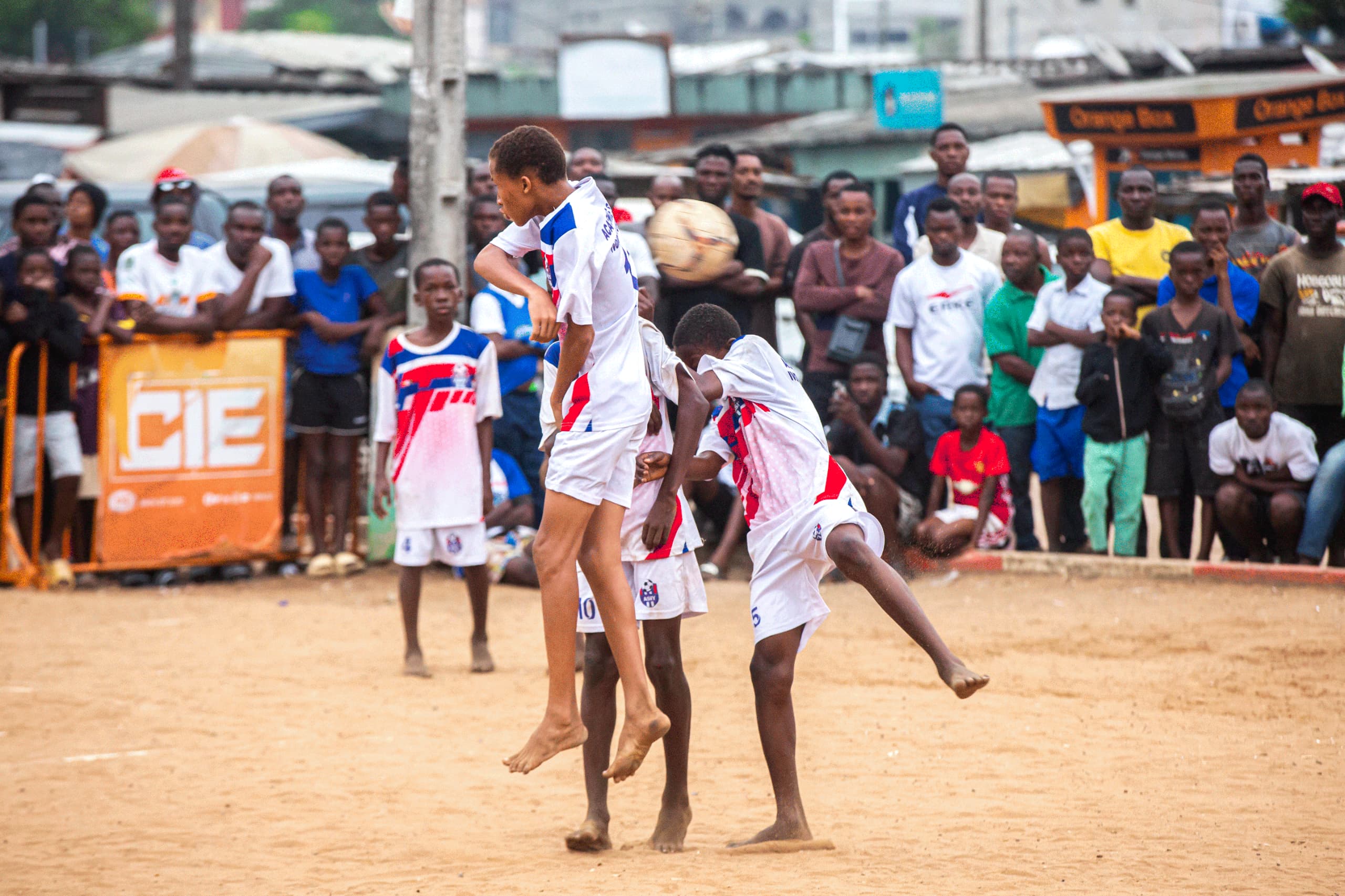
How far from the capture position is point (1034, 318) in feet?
33.2

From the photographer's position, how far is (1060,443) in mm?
10266

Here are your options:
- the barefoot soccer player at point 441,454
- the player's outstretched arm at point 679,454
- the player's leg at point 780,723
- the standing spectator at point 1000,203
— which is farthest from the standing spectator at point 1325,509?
the player's outstretched arm at point 679,454

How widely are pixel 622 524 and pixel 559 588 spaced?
0.37m

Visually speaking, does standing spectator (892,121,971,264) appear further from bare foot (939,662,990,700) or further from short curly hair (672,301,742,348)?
bare foot (939,662,990,700)

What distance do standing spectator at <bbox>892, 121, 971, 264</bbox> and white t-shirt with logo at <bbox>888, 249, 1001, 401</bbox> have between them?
0.72 meters

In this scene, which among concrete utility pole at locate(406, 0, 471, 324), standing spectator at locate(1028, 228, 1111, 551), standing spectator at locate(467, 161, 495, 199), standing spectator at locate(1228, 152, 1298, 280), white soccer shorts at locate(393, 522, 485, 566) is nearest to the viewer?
white soccer shorts at locate(393, 522, 485, 566)

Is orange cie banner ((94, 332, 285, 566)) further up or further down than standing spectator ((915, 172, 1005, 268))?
further down

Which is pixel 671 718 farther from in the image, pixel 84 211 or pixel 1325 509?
pixel 84 211

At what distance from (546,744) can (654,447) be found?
111cm

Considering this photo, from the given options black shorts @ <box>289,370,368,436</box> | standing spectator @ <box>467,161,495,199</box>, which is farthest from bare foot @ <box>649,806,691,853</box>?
standing spectator @ <box>467,161,495,199</box>

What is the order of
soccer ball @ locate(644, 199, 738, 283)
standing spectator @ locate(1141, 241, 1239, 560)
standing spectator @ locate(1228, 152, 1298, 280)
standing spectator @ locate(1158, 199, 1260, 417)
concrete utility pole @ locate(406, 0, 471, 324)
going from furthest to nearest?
concrete utility pole @ locate(406, 0, 471, 324)
standing spectator @ locate(1228, 152, 1298, 280)
standing spectator @ locate(1158, 199, 1260, 417)
standing spectator @ locate(1141, 241, 1239, 560)
soccer ball @ locate(644, 199, 738, 283)

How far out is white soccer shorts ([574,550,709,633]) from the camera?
5488 mm

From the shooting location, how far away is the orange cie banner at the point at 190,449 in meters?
10.8

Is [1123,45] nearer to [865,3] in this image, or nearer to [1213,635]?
[865,3]
